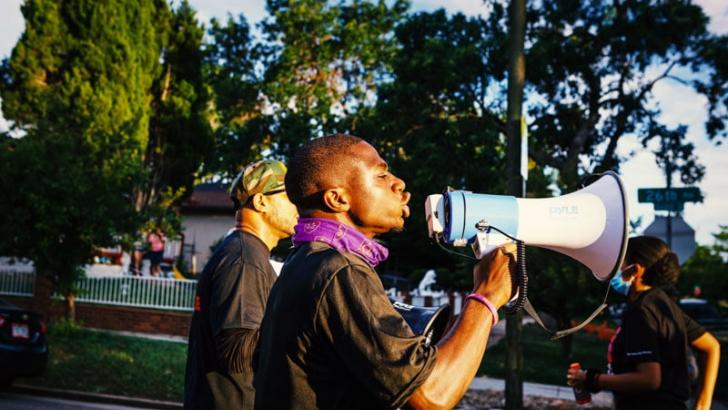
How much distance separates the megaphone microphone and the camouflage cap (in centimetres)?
135

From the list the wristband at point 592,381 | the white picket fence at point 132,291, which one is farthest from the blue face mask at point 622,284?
the white picket fence at point 132,291

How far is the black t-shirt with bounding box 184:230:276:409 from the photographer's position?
265 centimetres

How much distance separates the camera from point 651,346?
3393 millimetres

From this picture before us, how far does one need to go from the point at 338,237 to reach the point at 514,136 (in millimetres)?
5856

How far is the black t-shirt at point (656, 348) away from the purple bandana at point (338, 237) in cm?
192

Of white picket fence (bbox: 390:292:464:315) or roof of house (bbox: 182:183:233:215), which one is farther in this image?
roof of house (bbox: 182:183:233:215)

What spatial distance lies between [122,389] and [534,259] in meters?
6.93

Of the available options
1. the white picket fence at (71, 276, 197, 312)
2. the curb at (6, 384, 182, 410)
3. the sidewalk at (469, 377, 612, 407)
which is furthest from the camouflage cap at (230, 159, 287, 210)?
the white picket fence at (71, 276, 197, 312)

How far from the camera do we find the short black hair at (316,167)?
2.02m

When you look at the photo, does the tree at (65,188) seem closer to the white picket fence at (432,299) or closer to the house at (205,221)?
the white picket fence at (432,299)

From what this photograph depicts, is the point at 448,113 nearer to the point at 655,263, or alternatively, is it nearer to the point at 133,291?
the point at 133,291

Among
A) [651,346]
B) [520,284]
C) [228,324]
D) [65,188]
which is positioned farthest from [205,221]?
[520,284]

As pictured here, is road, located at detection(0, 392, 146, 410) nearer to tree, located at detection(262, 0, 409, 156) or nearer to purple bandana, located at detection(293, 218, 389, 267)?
purple bandana, located at detection(293, 218, 389, 267)

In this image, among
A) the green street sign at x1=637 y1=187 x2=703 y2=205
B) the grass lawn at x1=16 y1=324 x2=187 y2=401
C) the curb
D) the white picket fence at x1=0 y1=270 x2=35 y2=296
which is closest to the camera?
the green street sign at x1=637 y1=187 x2=703 y2=205
